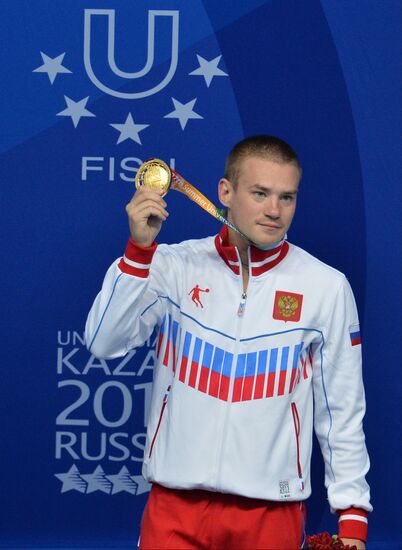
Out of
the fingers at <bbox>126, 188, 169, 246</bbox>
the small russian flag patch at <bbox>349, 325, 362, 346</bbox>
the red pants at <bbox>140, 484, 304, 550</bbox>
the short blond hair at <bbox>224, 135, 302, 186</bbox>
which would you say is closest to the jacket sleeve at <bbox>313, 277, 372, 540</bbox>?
the small russian flag patch at <bbox>349, 325, 362, 346</bbox>

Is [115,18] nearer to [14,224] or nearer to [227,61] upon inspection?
[227,61]

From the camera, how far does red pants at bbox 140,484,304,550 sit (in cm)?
260

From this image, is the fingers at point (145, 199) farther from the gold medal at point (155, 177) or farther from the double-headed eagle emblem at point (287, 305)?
the double-headed eagle emblem at point (287, 305)

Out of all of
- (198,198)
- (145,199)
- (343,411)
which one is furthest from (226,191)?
(343,411)

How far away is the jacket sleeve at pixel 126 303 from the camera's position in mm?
2547

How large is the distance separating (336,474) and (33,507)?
1410 millimetres

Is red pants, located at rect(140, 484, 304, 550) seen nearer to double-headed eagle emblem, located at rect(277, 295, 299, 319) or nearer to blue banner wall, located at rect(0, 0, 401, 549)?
double-headed eagle emblem, located at rect(277, 295, 299, 319)

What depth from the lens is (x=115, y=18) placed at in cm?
346

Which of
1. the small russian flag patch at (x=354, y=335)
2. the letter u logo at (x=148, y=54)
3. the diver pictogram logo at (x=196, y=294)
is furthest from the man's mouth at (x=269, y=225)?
the letter u logo at (x=148, y=54)

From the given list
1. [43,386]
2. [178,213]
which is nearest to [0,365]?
[43,386]

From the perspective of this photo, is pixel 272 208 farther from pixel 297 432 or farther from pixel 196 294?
pixel 297 432

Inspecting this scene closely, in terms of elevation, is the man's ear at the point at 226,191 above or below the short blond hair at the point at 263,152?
below

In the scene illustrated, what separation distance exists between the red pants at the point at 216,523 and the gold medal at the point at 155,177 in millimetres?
803

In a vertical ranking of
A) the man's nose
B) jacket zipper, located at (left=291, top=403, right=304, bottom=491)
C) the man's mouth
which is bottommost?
jacket zipper, located at (left=291, top=403, right=304, bottom=491)
